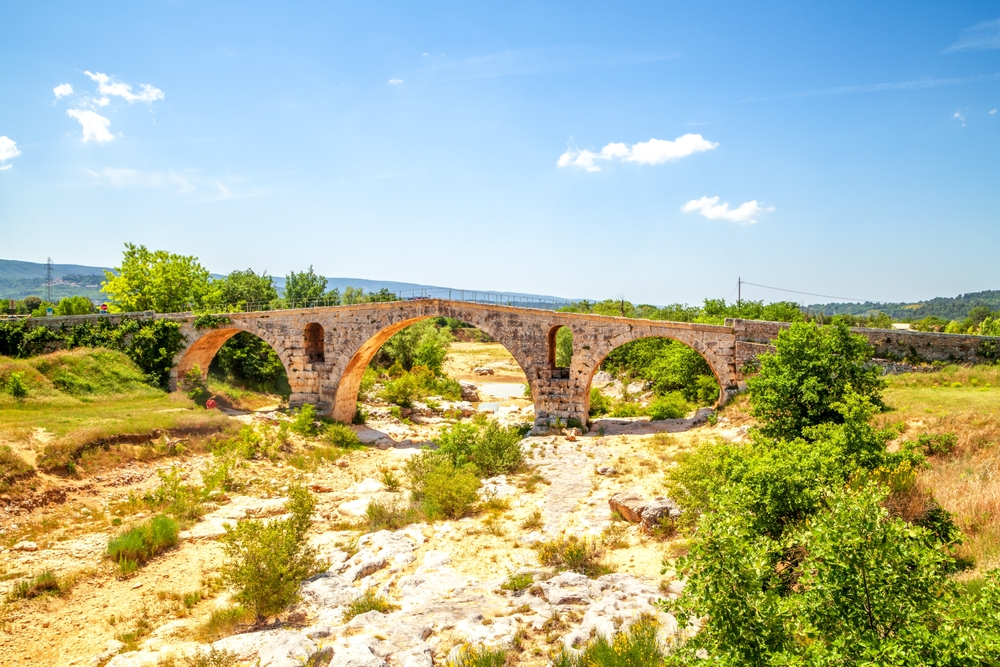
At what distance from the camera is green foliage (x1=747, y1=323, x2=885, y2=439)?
11805 millimetres

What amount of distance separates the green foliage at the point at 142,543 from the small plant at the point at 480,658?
8.74m

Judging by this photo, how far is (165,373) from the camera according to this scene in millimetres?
28922

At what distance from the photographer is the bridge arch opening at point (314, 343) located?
90.0 feet

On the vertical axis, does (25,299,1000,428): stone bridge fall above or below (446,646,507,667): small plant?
above

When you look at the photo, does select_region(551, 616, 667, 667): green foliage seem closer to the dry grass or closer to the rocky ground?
the rocky ground

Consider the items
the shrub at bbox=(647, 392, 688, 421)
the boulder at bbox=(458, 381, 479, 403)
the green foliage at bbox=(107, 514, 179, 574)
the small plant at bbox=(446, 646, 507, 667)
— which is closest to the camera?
the small plant at bbox=(446, 646, 507, 667)

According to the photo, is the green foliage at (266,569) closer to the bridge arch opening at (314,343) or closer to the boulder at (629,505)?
the boulder at (629,505)

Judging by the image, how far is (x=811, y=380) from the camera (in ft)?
38.7

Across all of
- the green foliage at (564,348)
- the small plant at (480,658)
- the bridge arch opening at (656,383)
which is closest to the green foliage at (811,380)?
the small plant at (480,658)

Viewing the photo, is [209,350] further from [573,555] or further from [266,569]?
[573,555]

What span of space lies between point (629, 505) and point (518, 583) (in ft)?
14.0

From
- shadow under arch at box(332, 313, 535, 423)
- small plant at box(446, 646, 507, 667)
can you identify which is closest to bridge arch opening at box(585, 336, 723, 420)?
shadow under arch at box(332, 313, 535, 423)

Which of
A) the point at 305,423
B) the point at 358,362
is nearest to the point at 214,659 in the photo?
the point at 305,423

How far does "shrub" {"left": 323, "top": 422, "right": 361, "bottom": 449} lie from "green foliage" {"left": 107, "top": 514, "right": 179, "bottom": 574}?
400 inches
